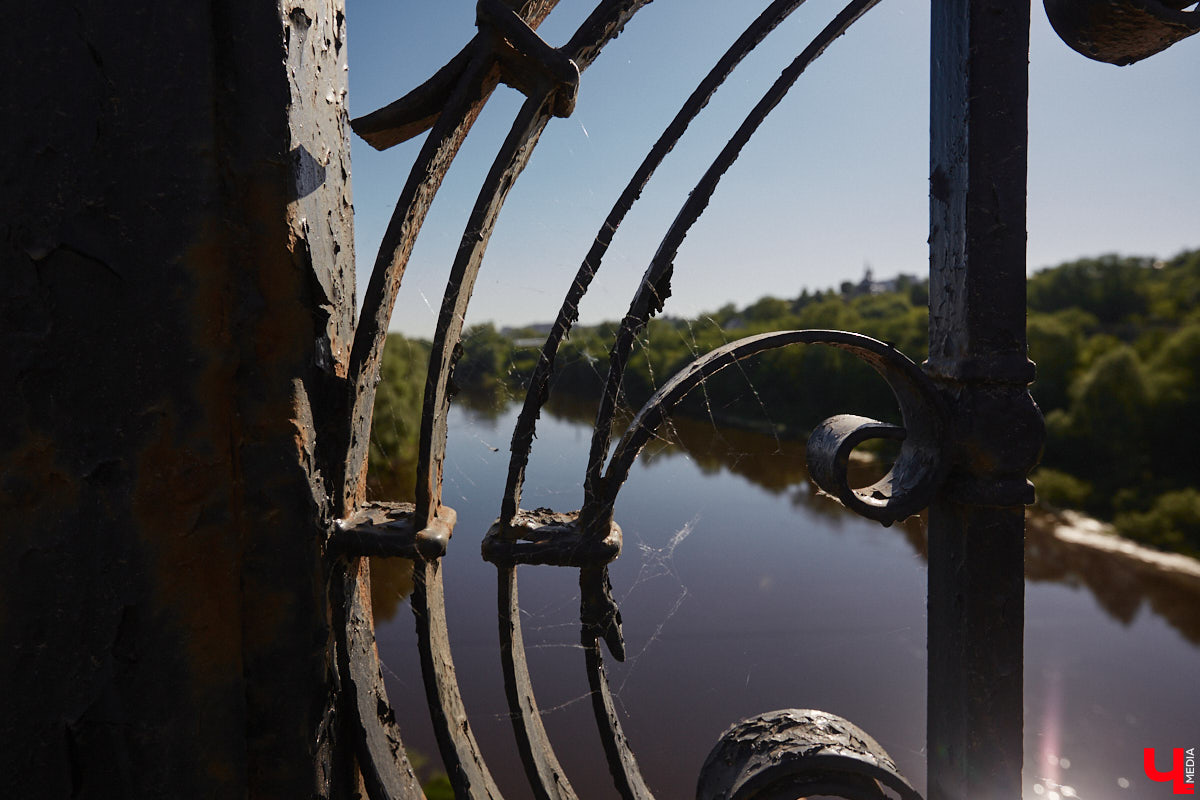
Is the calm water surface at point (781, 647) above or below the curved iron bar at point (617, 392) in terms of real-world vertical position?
below

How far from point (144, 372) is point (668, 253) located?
2.26 ft

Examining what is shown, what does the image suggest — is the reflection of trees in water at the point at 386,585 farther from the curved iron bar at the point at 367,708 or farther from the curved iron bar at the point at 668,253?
the curved iron bar at the point at 668,253

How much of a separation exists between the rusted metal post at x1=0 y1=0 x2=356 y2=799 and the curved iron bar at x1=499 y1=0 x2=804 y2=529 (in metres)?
0.30

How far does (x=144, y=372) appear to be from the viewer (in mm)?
761

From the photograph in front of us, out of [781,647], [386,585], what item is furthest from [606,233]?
[386,585]

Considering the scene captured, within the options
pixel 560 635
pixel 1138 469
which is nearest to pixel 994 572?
pixel 560 635

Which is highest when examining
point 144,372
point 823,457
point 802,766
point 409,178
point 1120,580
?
point 409,178

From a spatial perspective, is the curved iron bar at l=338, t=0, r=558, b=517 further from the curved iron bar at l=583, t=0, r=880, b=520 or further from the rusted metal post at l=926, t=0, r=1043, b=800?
the rusted metal post at l=926, t=0, r=1043, b=800

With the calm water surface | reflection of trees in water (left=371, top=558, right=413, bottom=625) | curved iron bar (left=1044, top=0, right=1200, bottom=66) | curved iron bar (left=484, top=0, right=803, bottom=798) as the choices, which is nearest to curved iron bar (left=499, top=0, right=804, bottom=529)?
curved iron bar (left=484, top=0, right=803, bottom=798)

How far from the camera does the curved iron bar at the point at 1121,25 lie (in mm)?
739

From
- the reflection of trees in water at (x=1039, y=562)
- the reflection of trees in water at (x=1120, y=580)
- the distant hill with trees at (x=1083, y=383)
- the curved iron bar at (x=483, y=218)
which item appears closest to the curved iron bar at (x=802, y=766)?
the curved iron bar at (x=483, y=218)

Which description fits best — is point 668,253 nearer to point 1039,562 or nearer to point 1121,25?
point 1121,25

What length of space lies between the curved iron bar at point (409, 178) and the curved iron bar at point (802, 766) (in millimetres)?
650

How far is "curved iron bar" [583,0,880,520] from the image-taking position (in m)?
0.79
